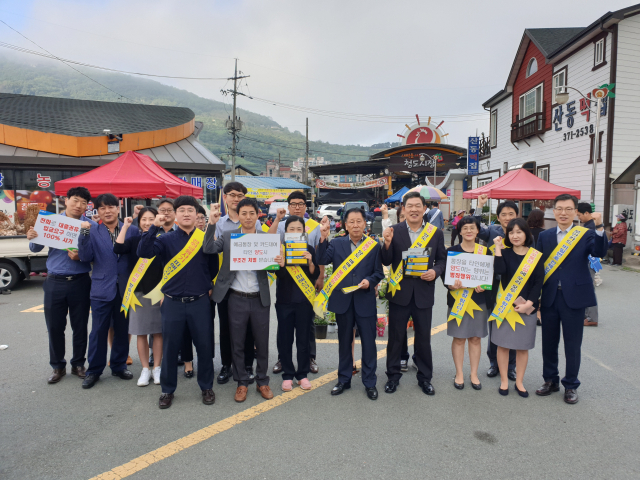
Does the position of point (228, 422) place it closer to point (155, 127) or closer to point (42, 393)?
point (42, 393)

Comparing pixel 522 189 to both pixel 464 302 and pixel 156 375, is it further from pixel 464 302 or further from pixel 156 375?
pixel 156 375

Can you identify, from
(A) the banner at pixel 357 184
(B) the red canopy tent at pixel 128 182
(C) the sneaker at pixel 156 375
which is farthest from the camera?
(A) the banner at pixel 357 184

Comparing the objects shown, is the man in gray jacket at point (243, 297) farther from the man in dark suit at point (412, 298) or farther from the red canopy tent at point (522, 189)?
the red canopy tent at point (522, 189)

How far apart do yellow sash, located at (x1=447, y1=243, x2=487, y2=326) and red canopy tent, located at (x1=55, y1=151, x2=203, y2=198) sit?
6717 mm

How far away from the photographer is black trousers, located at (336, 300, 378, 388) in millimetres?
3908

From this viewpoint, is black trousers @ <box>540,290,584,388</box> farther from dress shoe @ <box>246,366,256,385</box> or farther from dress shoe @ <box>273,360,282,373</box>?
dress shoe @ <box>246,366,256,385</box>

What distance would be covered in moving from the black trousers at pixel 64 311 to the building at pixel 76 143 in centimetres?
1178

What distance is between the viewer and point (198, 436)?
3188 mm

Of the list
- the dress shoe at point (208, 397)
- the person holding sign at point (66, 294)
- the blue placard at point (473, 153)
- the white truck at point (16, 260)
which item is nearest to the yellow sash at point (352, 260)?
the dress shoe at point (208, 397)

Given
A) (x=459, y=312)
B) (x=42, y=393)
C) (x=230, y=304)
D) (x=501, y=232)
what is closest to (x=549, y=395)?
(x=459, y=312)

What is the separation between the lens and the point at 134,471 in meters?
2.76

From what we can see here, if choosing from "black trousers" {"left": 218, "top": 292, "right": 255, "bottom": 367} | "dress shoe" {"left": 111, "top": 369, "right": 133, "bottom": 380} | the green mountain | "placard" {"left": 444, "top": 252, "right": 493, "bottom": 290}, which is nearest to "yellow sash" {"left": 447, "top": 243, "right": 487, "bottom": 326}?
"placard" {"left": 444, "top": 252, "right": 493, "bottom": 290}

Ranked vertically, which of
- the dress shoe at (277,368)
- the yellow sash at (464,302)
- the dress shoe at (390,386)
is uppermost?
the yellow sash at (464,302)

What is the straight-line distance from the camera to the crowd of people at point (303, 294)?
3.75 m
